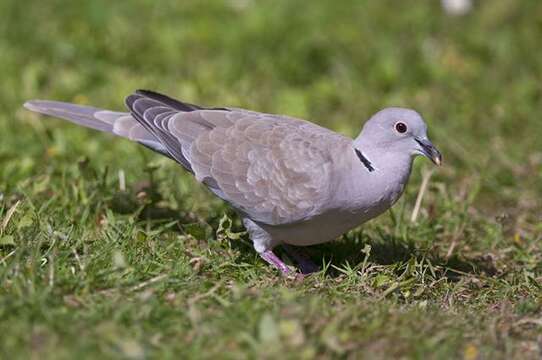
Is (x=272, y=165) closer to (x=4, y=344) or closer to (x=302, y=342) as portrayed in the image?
(x=302, y=342)

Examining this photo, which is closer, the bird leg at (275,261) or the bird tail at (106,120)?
the bird leg at (275,261)

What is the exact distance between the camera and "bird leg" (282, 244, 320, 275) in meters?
4.75

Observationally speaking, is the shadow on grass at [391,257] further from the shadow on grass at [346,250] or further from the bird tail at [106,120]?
the bird tail at [106,120]

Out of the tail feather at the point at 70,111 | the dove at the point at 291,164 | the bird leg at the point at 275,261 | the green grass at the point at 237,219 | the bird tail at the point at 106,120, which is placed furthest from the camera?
the tail feather at the point at 70,111

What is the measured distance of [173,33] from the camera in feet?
25.8

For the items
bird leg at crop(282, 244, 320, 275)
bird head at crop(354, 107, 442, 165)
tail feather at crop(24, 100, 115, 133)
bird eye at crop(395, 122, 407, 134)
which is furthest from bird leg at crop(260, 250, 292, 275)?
tail feather at crop(24, 100, 115, 133)

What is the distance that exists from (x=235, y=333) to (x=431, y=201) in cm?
251

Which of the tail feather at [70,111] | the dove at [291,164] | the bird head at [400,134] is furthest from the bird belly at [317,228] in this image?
the tail feather at [70,111]

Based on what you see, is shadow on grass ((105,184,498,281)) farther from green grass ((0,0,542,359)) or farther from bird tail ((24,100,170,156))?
bird tail ((24,100,170,156))

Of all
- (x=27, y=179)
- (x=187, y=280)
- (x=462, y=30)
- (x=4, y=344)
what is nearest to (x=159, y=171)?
(x=27, y=179)

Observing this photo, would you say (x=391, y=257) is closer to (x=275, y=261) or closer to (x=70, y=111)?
(x=275, y=261)

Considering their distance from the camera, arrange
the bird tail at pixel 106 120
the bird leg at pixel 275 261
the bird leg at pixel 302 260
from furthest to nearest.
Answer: the bird tail at pixel 106 120
the bird leg at pixel 302 260
the bird leg at pixel 275 261

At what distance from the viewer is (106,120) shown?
203 inches

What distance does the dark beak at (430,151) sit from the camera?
4.34 meters
